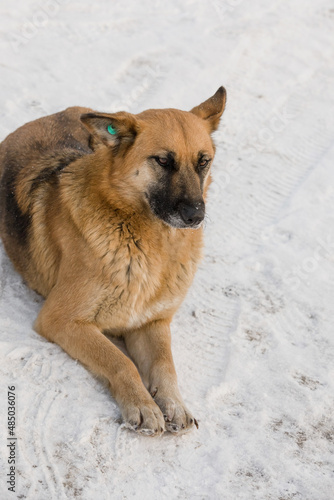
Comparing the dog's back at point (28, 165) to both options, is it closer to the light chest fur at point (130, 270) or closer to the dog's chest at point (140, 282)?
the light chest fur at point (130, 270)

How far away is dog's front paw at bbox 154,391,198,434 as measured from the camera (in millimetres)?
3248

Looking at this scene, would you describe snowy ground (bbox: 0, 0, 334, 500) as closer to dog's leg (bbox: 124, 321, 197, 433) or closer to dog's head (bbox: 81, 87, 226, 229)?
dog's leg (bbox: 124, 321, 197, 433)

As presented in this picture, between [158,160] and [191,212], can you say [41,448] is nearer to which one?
[191,212]

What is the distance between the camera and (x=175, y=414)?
10.9ft

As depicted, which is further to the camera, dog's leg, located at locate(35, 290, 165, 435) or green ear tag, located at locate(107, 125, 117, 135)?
green ear tag, located at locate(107, 125, 117, 135)

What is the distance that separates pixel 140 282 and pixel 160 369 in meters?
0.55

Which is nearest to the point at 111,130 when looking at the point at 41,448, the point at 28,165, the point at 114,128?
the point at 114,128

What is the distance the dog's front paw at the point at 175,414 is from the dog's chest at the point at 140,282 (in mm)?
589

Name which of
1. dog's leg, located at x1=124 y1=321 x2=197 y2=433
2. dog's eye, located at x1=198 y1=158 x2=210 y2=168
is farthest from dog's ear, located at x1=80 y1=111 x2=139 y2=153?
dog's leg, located at x1=124 y1=321 x2=197 y2=433

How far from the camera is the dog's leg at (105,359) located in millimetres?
Answer: 3199

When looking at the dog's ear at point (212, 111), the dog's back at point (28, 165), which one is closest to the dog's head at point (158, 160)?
the dog's ear at point (212, 111)

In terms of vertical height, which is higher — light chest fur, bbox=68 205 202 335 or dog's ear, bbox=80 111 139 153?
dog's ear, bbox=80 111 139 153

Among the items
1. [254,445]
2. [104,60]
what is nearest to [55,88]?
[104,60]

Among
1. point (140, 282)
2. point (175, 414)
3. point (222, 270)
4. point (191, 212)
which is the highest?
point (191, 212)
